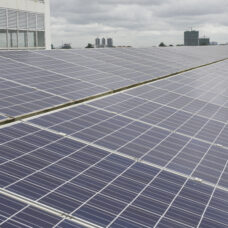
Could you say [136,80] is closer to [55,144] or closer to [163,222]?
[55,144]

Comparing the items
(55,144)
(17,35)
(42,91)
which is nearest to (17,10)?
(17,35)

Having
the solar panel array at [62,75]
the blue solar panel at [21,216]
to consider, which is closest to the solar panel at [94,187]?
the blue solar panel at [21,216]

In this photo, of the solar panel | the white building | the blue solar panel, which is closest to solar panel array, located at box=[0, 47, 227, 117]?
the solar panel

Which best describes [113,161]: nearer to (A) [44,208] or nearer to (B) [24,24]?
(A) [44,208]

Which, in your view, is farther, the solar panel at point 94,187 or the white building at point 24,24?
the white building at point 24,24

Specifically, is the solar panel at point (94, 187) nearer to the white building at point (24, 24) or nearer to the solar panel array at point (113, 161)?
the solar panel array at point (113, 161)

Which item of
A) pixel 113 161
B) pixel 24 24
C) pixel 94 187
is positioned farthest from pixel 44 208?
pixel 24 24

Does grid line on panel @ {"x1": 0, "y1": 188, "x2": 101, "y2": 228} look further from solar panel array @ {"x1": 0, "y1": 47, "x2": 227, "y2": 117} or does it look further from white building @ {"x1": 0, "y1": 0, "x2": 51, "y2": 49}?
white building @ {"x1": 0, "y1": 0, "x2": 51, "y2": 49}
